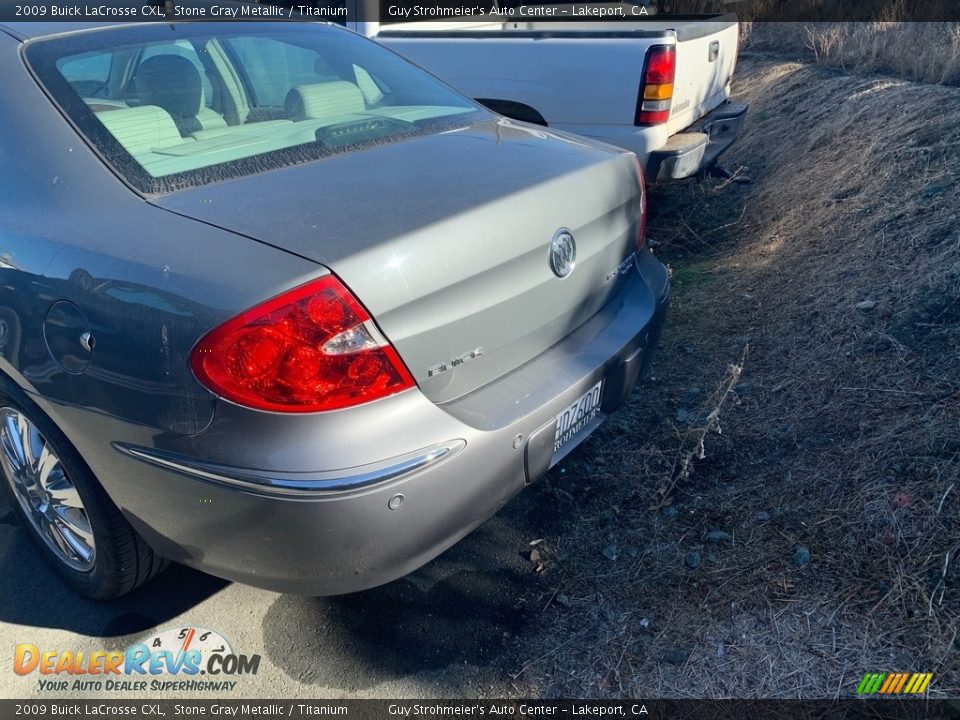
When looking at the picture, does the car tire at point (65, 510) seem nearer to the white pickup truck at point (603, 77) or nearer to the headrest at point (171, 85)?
the headrest at point (171, 85)

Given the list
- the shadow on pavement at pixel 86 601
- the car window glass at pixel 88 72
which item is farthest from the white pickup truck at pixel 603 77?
the shadow on pavement at pixel 86 601

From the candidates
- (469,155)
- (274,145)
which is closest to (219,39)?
(274,145)

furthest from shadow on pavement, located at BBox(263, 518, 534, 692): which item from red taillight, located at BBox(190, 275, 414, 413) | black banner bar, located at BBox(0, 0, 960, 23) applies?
black banner bar, located at BBox(0, 0, 960, 23)

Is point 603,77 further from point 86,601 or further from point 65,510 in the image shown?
point 86,601

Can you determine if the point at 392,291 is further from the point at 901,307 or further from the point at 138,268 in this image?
the point at 901,307

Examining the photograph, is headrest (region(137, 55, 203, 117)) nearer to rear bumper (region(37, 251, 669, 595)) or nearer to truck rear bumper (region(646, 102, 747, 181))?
rear bumper (region(37, 251, 669, 595))

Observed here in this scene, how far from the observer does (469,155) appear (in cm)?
260

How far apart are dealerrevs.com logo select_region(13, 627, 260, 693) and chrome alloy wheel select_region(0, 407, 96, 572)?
0.98 feet

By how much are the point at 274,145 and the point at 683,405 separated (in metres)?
2.14

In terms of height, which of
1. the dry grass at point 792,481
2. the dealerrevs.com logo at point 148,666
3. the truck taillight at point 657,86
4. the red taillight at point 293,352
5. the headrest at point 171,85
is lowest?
the dealerrevs.com logo at point 148,666

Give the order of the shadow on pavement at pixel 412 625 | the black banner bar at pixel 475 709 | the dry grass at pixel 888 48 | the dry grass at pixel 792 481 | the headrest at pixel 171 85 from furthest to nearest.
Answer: the dry grass at pixel 888 48 → the headrest at pixel 171 85 → the shadow on pavement at pixel 412 625 → the dry grass at pixel 792 481 → the black banner bar at pixel 475 709

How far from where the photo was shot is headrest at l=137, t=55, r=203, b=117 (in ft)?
8.78

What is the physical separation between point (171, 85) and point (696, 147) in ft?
10.6

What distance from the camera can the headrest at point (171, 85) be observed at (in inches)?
105
